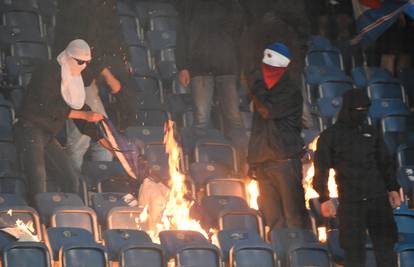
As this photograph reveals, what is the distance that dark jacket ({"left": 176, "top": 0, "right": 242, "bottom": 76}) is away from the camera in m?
14.9

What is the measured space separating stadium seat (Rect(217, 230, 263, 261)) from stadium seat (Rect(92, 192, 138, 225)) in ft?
3.45

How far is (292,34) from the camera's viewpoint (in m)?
15.2

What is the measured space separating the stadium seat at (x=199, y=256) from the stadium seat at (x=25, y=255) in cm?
116

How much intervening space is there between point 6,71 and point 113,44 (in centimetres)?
121

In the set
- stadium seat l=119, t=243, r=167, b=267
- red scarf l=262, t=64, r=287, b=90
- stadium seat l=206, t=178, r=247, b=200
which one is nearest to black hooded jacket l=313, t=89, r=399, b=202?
red scarf l=262, t=64, r=287, b=90

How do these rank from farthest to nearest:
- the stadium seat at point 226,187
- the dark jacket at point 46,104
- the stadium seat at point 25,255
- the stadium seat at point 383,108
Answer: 1. the stadium seat at point 383,108
2. the stadium seat at point 226,187
3. the dark jacket at point 46,104
4. the stadium seat at point 25,255

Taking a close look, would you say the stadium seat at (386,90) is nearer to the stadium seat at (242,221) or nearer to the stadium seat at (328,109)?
the stadium seat at (328,109)

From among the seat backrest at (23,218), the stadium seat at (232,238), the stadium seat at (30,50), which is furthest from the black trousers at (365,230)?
the stadium seat at (30,50)

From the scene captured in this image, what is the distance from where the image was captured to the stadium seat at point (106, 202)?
43.5ft

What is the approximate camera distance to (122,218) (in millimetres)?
13055

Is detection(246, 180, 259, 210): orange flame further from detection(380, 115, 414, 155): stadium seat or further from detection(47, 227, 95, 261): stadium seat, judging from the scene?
detection(47, 227, 95, 261): stadium seat

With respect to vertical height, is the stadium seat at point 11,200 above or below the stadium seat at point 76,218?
above

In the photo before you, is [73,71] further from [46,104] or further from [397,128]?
[397,128]

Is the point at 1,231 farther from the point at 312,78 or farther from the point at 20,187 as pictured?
the point at 312,78
